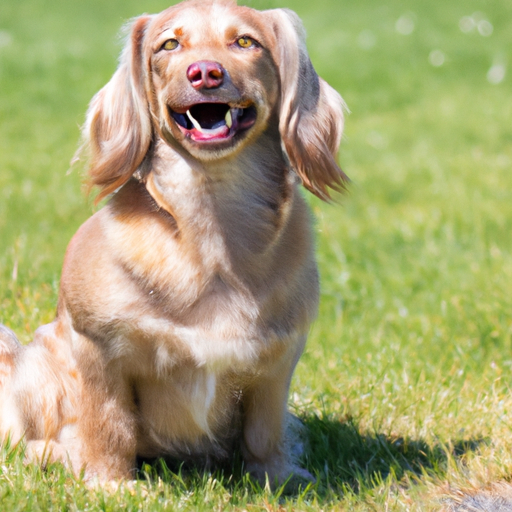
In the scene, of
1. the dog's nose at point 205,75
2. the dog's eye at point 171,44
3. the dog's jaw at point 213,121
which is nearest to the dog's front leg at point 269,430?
the dog's jaw at point 213,121

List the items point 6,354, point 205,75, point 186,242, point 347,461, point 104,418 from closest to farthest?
point 205,75, point 186,242, point 104,418, point 6,354, point 347,461

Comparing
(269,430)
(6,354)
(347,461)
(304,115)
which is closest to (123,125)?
(304,115)

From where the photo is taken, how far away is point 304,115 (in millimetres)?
2928

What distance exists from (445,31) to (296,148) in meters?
10.7

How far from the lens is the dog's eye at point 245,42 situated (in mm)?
2809

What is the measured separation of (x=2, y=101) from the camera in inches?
354

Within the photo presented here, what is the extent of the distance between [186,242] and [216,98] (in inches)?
20.2

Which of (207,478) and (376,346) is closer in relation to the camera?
(207,478)

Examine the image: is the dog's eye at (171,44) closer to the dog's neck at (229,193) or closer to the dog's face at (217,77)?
the dog's face at (217,77)

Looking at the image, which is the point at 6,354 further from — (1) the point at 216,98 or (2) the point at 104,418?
(1) the point at 216,98

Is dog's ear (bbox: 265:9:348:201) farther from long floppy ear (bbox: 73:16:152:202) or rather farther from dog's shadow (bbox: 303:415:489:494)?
dog's shadow (bbox: 303:415:489:494)

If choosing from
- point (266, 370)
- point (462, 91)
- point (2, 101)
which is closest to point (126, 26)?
point (266, 370)

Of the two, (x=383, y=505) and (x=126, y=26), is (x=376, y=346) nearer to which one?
(x=383, y=505)

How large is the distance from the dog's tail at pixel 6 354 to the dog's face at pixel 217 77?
1040 mm
